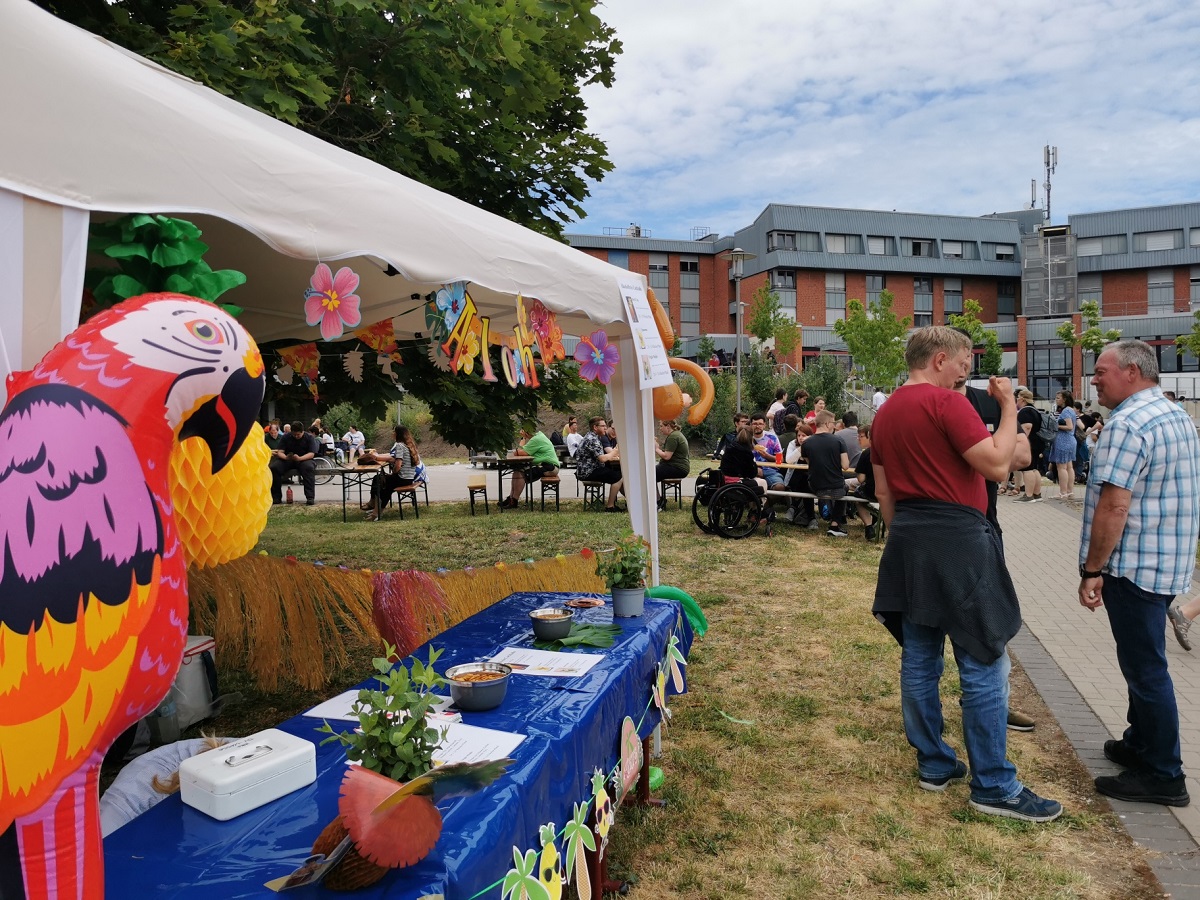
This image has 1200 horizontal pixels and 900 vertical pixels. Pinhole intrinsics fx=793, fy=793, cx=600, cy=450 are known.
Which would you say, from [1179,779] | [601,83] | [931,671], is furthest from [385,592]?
[601,83]

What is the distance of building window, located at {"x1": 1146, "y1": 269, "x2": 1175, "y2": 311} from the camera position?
4762cm

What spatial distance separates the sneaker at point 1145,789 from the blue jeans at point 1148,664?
0.11 feet

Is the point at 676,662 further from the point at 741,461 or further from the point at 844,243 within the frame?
the point at 844,243

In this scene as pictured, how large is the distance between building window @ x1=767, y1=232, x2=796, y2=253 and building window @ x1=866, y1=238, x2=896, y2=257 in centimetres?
544

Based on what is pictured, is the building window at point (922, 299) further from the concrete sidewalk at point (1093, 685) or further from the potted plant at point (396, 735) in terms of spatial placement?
the potted plant at point (396, 735)

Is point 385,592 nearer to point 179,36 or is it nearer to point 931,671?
point 931,671

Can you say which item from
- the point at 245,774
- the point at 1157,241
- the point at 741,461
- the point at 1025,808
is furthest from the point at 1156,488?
the point at 1157,241

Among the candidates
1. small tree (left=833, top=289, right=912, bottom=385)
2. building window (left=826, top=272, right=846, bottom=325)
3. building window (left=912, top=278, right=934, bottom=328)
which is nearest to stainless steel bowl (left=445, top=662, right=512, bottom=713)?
small tree (left=833, top=289, right=912, bottom=385)

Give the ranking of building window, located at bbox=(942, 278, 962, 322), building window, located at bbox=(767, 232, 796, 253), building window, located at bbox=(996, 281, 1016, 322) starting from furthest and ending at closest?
1. building window, located at bbox=(996, 281, 1016, 322)
2. building window, located at bbox=(942, 278, 962, 322)
3. building window, located at bbox=(767, 232, 796, 253)

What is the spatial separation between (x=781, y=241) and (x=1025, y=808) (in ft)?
156

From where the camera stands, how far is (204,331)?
141 centimetres

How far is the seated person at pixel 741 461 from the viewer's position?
398 inches

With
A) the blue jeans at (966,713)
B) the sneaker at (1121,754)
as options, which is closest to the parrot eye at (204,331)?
the blue jeans at (966,713)

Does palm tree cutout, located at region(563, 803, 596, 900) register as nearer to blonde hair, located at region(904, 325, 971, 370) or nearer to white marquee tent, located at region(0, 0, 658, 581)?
white marquee tent, located at region(0, 0, 658, 581)
